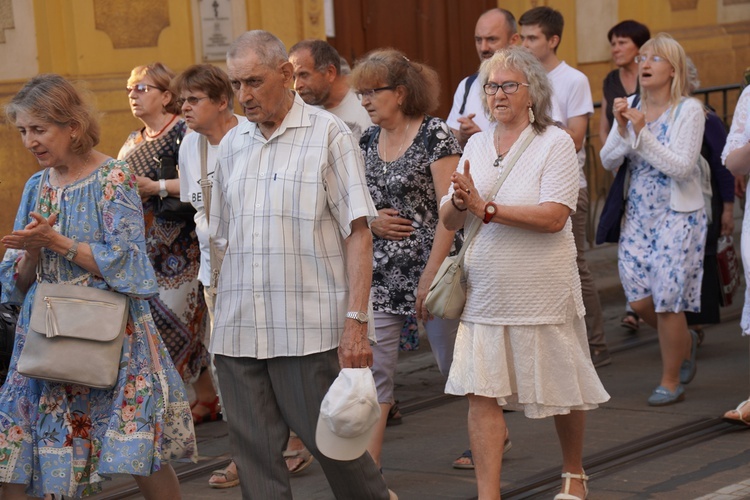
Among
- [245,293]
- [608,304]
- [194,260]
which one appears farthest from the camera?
[608,304]

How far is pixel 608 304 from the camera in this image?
11.2 metres

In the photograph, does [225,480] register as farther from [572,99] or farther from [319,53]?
[572,99]

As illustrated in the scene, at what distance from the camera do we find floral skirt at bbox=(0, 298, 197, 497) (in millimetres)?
5000

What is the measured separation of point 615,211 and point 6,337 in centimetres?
375

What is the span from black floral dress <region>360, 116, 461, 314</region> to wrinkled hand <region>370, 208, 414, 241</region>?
0.04 meters

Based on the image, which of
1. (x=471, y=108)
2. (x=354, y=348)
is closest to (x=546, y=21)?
(x=471, y=108)

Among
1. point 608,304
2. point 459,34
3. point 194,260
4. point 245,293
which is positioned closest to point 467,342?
point 245,293

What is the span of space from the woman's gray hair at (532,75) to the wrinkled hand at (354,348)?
4.66ft

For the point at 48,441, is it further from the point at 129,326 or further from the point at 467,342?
the point at 467,342

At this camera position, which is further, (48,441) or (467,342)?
(467,342)

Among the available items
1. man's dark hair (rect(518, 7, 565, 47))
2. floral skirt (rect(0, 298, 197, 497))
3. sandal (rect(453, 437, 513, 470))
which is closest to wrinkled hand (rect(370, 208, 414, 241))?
sandal (rect(453, 437, 513, 470))

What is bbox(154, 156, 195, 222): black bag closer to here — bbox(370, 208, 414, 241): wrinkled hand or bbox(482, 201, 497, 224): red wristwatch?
bbox(370, 208, 414, 241): wrinkled hand

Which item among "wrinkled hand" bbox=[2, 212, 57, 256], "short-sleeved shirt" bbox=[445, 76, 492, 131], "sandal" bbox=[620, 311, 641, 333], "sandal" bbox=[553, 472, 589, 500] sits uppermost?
"short-sleeved shirt" bbox=[445, 76, 492, 131]

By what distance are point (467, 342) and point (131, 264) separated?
1.47 metres
